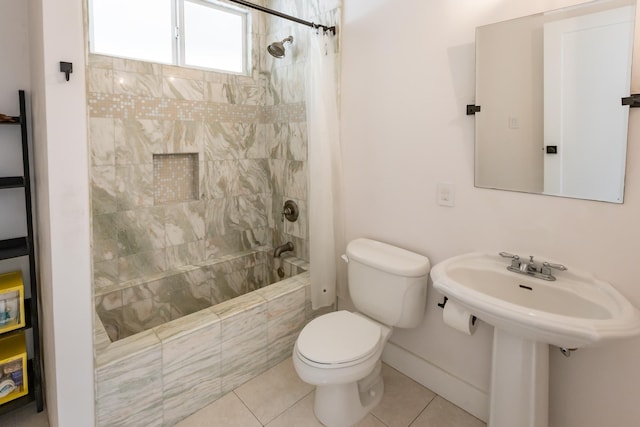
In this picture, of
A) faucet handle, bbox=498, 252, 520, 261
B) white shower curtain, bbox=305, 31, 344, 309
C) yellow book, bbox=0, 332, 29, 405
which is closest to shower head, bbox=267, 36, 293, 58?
white shower curtain, bbox=305, 31, 344, 309

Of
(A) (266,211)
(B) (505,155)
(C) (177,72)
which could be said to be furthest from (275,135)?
(B) (505,155)

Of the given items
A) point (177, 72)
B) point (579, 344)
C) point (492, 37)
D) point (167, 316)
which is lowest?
point (167, 316)

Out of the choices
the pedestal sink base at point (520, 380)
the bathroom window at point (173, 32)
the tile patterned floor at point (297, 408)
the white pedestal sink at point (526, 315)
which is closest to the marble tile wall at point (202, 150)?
the bathroom window at point (173, 32)

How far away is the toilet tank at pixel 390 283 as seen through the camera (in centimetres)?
181

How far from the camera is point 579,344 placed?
1.09m

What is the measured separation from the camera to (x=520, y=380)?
1.39 m

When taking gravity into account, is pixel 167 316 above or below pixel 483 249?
below

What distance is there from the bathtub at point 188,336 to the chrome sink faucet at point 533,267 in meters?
1.24

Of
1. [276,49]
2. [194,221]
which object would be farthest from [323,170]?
[194,221]

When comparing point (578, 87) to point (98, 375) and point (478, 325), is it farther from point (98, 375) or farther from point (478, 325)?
point (98, 375)

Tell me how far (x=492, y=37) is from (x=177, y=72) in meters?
1.94

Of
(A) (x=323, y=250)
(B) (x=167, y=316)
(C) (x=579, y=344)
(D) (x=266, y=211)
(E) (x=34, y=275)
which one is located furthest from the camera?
(D) (x=266, y=211)

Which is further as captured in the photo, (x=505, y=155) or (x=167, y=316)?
(x=167, y=316)

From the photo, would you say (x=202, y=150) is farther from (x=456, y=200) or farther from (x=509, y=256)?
(x=509, y=256)
